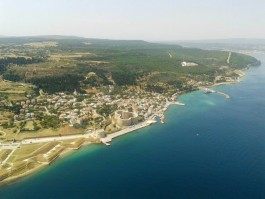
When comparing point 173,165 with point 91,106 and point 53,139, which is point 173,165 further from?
point 91,106

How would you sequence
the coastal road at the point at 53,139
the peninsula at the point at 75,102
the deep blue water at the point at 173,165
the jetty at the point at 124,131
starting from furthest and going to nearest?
the jetty at the point at 124,131
the coastal road at the point at 53,139
the peninsula at the point at 75,102
the deep blue water at the point at 173,165

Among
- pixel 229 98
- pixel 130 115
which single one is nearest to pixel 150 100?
pixel 130 115

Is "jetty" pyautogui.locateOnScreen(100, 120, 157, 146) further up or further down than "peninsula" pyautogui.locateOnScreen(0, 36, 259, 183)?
further down

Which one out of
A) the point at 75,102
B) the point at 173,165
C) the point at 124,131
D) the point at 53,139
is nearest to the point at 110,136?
the point at 124,131

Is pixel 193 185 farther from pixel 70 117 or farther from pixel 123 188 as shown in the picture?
pixel 70 117

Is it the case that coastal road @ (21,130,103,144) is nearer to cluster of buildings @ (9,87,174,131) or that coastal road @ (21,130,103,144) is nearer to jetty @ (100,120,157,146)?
jetty @ (100,120,157,146)

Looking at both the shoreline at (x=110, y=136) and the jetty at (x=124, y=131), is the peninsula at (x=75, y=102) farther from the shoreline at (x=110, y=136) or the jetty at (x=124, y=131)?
the shoreline at (x=110, y=136)

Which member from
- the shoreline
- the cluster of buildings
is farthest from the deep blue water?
the cluster of buildings

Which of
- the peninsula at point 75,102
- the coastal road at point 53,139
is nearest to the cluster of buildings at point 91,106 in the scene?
the peninsula at point 75,102
